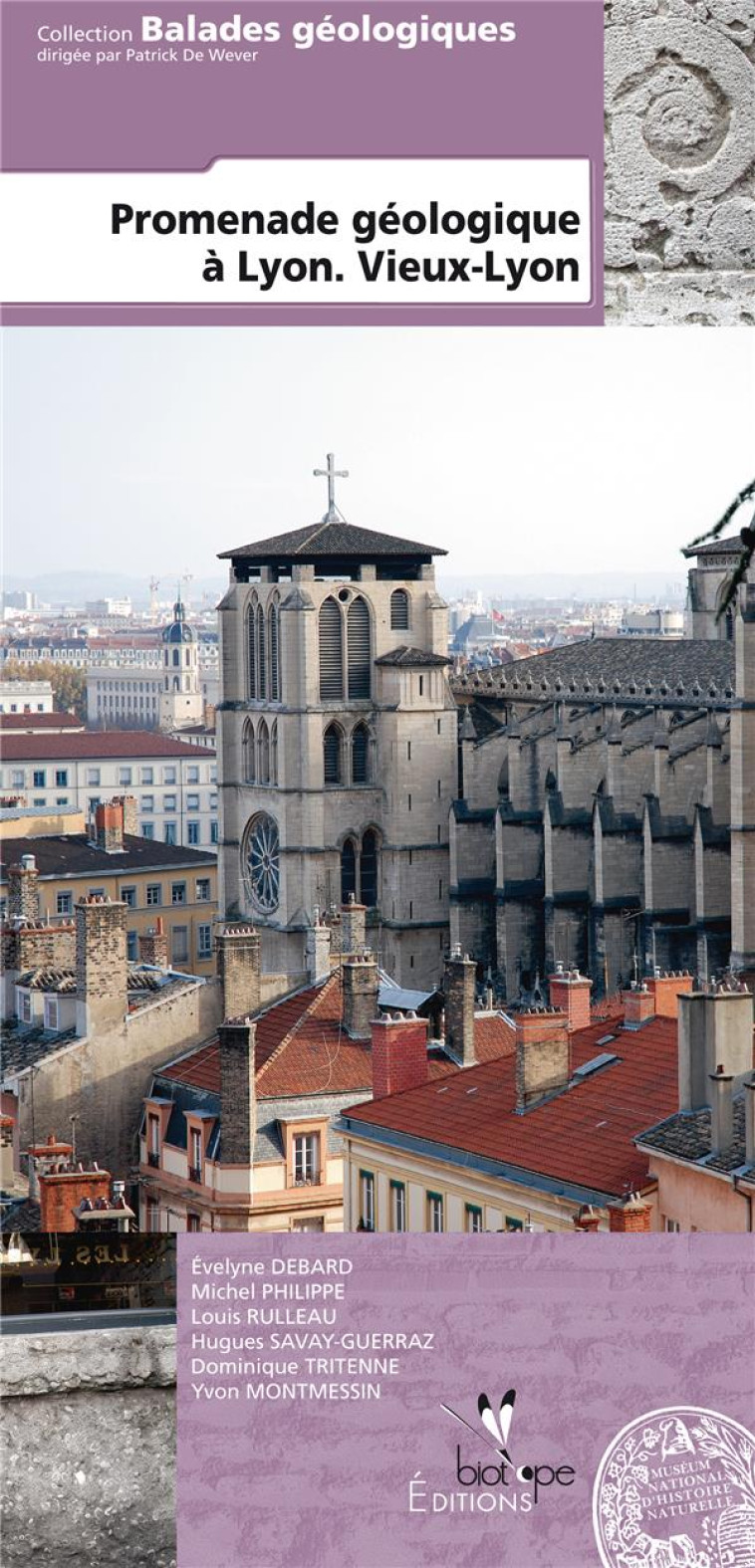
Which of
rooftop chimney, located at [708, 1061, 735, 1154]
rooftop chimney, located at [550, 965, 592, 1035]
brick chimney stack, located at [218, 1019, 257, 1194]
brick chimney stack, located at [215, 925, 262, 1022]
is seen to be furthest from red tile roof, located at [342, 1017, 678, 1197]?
brick chimney stack, located at [215, 925, 262, 1022]

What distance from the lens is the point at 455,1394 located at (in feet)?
22.4

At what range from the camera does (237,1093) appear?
52.5ft

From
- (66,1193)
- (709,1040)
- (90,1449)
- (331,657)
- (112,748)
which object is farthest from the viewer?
(112,748)

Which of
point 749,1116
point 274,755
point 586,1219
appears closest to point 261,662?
point 274,755

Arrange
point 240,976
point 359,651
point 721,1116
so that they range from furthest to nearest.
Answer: point 359,651
point 240,976
point 721,1116

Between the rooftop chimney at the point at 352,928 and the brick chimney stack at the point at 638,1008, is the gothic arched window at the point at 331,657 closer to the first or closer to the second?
the rooftop chimney at the point at 352,928

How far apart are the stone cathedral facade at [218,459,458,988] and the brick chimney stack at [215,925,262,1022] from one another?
23.5 metres

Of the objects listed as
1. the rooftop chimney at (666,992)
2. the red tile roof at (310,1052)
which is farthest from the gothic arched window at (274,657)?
the rooftop chimney at (666,992)

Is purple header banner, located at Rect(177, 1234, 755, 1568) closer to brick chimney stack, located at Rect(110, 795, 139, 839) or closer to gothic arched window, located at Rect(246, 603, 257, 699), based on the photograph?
gothic arched window, located at Rect(246, 603, 257, 699)

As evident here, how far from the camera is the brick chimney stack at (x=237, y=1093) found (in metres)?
13.5

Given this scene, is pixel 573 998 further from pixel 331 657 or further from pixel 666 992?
pixel 331 657

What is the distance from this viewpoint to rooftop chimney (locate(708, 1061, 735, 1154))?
9.33 metres

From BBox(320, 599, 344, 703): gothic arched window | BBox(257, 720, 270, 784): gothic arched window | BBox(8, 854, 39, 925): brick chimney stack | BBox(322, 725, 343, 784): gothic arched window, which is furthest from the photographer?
BBox(257, 720, 270, 784): gothic arched window

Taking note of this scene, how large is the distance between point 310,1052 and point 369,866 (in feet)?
105
